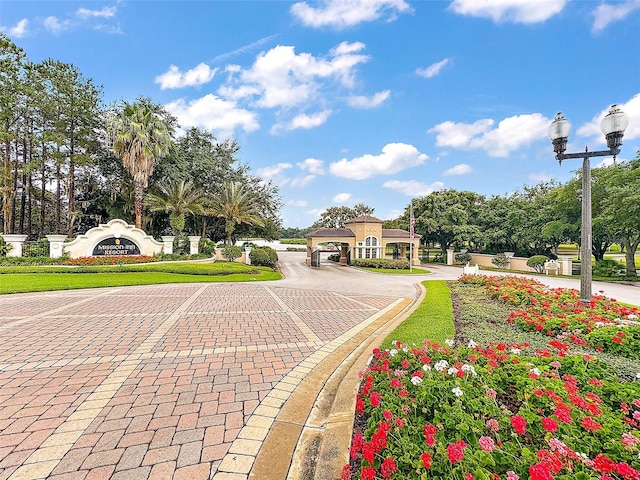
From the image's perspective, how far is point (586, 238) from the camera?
18.8 feet

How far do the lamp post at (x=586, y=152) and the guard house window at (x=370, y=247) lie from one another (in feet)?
74.7

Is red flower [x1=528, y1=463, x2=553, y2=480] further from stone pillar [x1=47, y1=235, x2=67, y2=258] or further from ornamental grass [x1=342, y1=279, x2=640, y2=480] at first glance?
stone pillar [x1=47, y1=235, x2=67, y2=258]

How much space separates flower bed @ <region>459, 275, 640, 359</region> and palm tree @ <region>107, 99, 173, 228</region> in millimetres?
21366

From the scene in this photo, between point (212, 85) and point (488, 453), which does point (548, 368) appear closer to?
point (488, 453)

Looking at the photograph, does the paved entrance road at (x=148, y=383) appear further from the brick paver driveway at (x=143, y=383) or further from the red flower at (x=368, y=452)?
the red flower at (x=368, y=452)

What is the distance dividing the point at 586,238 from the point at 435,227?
27370 millimetres

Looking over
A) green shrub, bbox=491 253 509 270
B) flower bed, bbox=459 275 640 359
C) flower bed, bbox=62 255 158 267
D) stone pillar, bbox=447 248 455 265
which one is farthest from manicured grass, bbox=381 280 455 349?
stone pillar, bbox=447 248 455 265

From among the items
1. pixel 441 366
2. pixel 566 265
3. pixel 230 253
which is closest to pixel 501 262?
pixel 566 265

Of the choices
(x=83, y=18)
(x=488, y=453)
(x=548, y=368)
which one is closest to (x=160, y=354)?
(x=488, y=453)

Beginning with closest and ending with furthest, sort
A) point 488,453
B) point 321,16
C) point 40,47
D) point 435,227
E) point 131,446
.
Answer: point 488,453
point 131,446
point 321,16
point 40,47
point 435,227

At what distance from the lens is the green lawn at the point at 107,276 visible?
10609mm

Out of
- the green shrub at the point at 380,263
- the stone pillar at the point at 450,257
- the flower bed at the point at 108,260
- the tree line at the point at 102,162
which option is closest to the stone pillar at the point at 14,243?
the flower bed at the point at 108,260

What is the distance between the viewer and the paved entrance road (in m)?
2.34

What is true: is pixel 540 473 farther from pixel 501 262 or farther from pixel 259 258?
pixel 501 262
